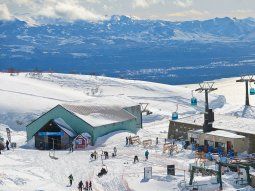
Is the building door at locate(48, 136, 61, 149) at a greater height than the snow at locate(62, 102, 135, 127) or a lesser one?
lesser

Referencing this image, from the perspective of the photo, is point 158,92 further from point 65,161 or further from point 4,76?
point 65,161

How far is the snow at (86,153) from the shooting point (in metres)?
46.1

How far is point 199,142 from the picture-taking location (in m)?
60.5

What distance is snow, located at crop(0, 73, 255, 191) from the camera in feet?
151

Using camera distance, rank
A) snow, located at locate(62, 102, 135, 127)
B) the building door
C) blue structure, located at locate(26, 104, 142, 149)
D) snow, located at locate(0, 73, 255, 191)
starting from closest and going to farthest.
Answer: snow, located at locate(0, 73, 255, 191), the building door, blue structure, located at locate(26, 104, 142, 149), snow, located at locate(62, 102, 135, 127)

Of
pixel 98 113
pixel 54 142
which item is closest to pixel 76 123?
pixel 54 142

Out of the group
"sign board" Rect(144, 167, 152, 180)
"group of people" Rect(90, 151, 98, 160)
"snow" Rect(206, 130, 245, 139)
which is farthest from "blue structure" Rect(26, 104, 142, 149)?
"sign board" Rect(144, 167, 152, 180)

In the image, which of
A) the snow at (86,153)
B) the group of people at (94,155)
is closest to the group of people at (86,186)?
the snow at (86,153)

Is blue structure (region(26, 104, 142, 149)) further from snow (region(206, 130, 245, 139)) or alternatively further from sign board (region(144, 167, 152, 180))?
sign board (region(144, 167, 152, 180))

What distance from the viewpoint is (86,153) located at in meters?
60.3

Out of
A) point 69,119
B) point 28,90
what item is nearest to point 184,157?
point 69,119

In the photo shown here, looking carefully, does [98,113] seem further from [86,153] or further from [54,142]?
[86,153]

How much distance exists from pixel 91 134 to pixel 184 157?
1441 cm

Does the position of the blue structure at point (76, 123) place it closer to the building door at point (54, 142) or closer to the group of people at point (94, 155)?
the building door at point (54, 142)
